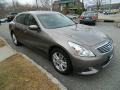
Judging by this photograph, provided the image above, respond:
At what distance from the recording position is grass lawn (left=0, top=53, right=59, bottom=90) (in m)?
3.47

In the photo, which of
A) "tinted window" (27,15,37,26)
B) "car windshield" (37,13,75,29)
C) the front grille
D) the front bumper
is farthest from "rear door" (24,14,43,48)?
the front grille

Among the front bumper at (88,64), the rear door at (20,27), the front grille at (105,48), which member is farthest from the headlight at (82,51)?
the rear door at (20,27)

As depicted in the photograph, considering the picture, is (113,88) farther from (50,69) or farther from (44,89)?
(50,69)

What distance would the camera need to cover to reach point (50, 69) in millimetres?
4488

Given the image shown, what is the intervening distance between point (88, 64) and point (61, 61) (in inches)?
31.3

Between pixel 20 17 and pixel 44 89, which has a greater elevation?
pixel 20 17

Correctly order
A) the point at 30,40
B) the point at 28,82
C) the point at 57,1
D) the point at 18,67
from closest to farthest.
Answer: the point at 28,82, the point at 18,67, the point at 30,40, the point at 57,1

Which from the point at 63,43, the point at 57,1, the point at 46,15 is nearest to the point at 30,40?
the point at 46,15

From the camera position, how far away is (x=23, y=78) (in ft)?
12.6

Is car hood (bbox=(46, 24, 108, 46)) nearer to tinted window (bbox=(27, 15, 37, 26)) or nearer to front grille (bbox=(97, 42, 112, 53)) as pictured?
front grille (bbox=(97, 42, 112, 53))

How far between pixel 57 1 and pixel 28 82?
171 feet

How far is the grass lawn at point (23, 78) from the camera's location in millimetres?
3469

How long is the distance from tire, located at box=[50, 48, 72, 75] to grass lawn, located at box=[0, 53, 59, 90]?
0.50m

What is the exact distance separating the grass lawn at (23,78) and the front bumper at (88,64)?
67cm
